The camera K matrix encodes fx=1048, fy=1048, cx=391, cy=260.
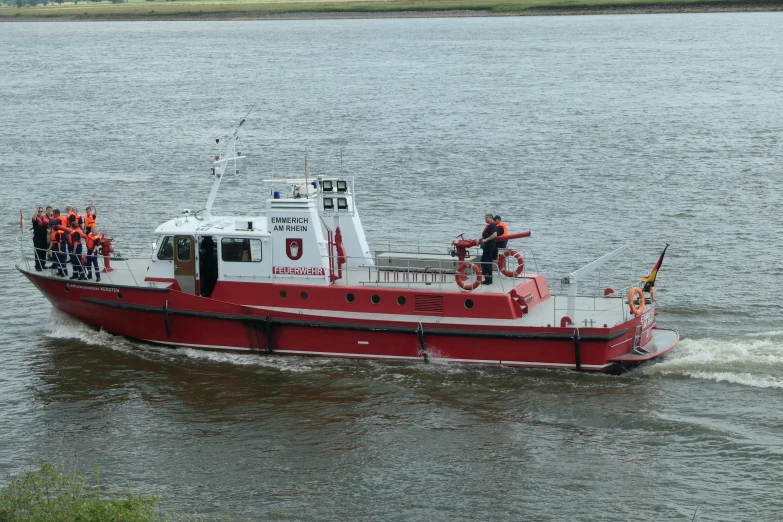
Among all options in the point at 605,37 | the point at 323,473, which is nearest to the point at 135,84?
the point at 605,37

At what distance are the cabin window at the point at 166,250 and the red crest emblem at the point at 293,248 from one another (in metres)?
2.44

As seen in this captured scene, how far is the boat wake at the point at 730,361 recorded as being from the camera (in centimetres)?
1983

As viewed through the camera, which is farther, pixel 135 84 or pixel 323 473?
pixel 135 84

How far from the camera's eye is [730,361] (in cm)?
2042

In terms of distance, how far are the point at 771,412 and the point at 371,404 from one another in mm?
7152

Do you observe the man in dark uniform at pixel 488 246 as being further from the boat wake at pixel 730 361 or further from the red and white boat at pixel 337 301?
the boat wake at pixel 730 361

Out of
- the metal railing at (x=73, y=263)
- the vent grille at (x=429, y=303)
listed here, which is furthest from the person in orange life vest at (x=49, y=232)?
the vent grille at (x=429, y=303)

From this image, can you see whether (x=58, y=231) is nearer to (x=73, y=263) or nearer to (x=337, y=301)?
(x=73, y=263)

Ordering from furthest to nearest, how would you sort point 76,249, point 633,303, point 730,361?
1. point 76,249
2. point 730,361
3. point 633,303

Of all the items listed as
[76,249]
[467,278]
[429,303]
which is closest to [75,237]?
[76,249]

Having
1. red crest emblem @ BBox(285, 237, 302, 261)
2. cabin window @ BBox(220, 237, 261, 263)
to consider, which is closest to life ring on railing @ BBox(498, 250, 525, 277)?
red crest emblem @ BBox(285, 237, 302, 261)

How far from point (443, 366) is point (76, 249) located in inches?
325

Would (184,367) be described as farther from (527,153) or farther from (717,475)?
(527,153)

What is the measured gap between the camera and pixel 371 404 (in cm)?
1956
